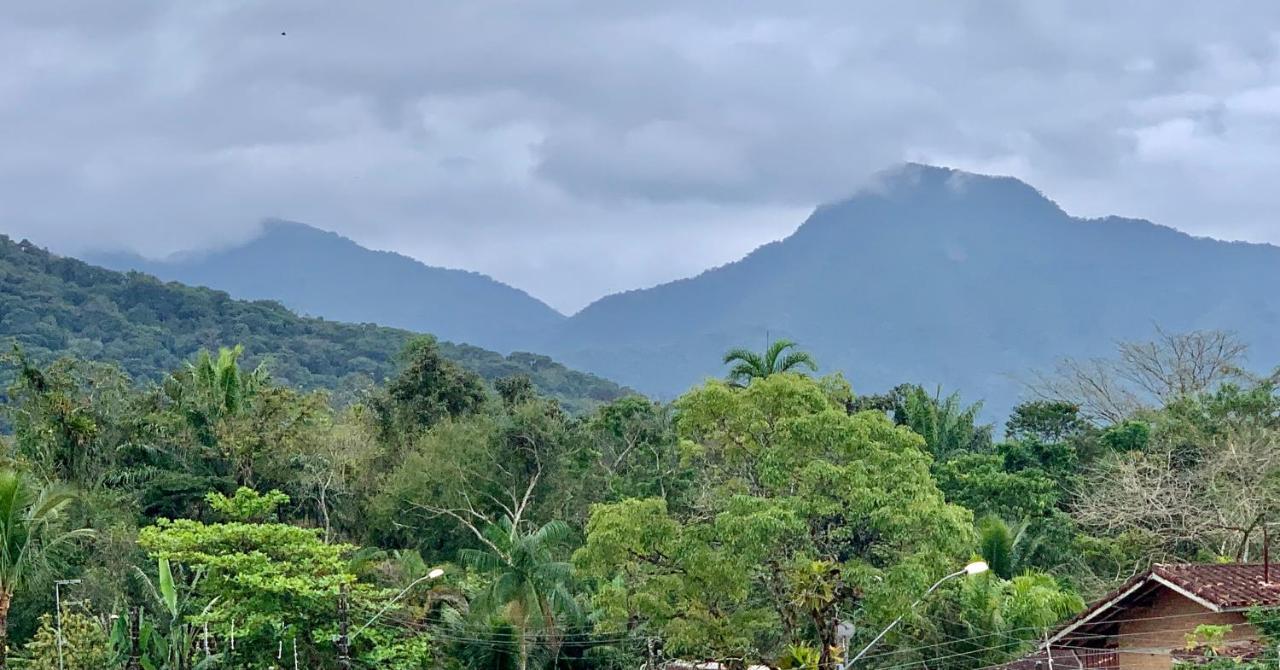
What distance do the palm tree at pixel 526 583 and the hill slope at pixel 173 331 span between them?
57.6 m

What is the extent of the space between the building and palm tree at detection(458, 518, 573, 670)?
1337 cm

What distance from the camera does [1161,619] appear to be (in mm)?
23453

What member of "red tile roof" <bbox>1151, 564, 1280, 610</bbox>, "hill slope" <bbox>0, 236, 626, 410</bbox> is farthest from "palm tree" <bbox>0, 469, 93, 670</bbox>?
"hill slope" <bbox>0, 236, 626, 410</bbox>

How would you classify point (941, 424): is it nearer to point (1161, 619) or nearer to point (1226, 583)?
point (1161, 619)

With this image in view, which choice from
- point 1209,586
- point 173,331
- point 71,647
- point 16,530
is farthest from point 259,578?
point 173,331

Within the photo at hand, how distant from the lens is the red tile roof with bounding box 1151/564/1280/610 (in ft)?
71.2

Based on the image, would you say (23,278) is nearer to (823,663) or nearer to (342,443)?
(342,443)

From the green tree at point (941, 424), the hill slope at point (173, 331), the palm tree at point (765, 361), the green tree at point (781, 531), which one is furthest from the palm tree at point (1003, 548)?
the hill slope at point (173, 331)

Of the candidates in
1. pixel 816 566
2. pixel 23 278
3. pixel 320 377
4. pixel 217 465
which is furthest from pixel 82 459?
pixel 23 278

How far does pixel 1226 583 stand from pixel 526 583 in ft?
60.1

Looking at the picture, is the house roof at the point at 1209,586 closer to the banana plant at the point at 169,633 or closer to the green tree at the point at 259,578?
the green tree at the point at 259,578

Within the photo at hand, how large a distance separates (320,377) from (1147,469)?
239ft

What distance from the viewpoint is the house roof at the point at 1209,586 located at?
21719mm

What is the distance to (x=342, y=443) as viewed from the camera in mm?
48312
